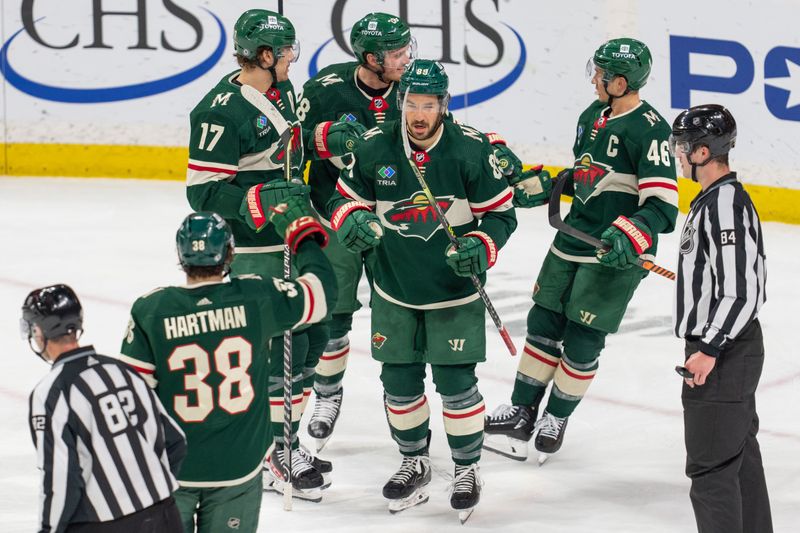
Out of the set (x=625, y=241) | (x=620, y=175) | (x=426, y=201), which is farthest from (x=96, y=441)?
(x=620, y=175)

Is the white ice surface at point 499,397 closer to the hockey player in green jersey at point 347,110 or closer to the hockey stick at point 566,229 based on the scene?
the hockey player in green jersey at point 347,110

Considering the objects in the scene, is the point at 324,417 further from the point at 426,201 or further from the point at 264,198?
the point at 264,198

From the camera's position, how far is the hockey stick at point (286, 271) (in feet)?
12.6

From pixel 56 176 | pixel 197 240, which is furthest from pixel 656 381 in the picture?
pixel 56 176

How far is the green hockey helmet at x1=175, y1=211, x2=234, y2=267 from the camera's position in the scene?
2.97 meters

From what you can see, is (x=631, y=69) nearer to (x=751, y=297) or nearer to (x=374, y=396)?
(x=751, y=297)

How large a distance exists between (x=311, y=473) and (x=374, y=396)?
3.51 ft

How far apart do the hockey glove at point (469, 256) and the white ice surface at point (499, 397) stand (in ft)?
2.69

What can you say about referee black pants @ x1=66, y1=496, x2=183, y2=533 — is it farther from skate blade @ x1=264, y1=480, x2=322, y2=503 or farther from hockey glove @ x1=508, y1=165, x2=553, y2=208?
hockey glove @ x1=508, y1=165, x2=553, y2=208

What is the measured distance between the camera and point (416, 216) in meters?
4.05

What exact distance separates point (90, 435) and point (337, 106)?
2328 millimetres

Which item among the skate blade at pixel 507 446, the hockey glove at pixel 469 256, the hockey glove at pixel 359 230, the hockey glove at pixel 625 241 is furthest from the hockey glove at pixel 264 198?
the skate blade at pixel 507 446

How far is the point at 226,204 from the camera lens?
4.19 m

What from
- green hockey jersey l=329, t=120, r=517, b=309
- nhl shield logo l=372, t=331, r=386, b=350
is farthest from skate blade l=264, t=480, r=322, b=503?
green hockey jersey l=329, t=120, r=517, b=309
